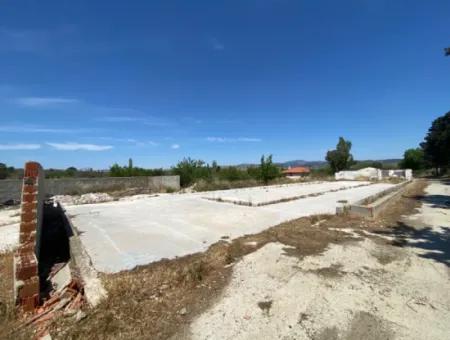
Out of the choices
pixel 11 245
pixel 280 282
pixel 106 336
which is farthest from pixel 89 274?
pixel 11 245

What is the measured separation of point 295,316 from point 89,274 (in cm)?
252

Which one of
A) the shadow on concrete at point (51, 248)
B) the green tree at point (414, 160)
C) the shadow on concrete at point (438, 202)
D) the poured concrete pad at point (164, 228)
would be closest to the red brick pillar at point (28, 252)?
the shadow on concrete at point (51, 248)

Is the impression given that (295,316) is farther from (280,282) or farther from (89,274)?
(89,274)

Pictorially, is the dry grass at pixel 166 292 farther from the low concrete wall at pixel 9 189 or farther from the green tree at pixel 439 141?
the green tree at pixel 439 141

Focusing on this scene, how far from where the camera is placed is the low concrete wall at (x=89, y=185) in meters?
12.4

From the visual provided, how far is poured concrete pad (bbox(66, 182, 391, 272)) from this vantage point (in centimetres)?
→ 399

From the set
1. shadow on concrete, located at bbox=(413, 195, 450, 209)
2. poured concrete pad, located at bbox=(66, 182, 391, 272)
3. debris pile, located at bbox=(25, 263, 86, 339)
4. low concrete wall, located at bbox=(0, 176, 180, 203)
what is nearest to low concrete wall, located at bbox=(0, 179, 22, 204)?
low concrete wall, located at bbox=(0, 176, 180, 203)

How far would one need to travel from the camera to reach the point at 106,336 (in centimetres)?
210

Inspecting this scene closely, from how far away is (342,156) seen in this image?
4800cm

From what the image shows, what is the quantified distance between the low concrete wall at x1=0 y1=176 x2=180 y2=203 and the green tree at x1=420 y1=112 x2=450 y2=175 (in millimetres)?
34128

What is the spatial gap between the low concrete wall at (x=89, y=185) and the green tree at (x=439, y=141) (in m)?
34.1

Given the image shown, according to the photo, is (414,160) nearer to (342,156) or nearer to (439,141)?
(342,156)

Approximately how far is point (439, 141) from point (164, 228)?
1579 inches

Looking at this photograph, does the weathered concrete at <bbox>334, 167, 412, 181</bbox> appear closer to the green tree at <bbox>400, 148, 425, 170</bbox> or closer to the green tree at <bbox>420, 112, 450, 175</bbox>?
the green tree at <bbox>420, 112, 450, 175</bbox>
